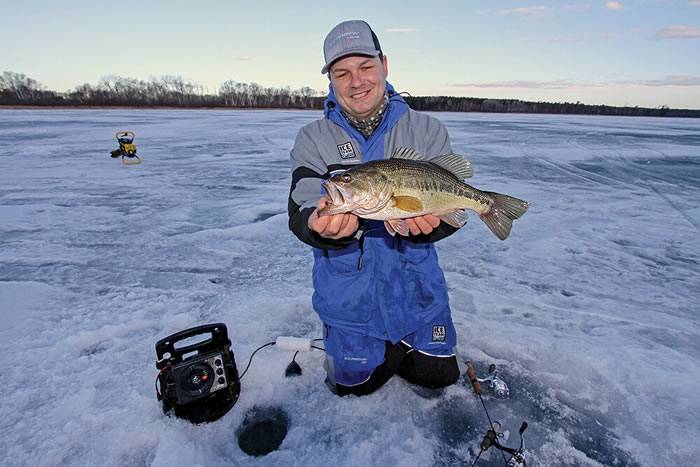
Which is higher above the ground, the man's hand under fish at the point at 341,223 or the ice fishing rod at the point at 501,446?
the man's hand under fish at the point at 341,223

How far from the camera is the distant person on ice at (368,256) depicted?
278 cm

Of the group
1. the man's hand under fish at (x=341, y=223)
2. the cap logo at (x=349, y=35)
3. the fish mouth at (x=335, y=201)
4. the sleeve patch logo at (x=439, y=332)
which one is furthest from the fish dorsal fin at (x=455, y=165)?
the sleeve patch logo at (x=439, y=332)

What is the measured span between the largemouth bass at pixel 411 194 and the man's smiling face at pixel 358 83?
570 millimetres

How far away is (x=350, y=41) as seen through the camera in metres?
2.71

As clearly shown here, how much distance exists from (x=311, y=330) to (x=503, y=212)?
6.31 feet

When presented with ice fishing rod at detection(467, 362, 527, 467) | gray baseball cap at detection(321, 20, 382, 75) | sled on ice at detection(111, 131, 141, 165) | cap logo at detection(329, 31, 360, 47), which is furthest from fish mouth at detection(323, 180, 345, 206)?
sled on ice at detection(111, 131, 141, 165)

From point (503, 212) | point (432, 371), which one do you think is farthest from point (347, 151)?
point (432, 371)

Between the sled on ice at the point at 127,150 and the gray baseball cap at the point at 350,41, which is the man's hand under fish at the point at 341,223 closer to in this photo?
the gray baseball cap at the point at 350,41

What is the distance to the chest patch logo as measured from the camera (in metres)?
2.80

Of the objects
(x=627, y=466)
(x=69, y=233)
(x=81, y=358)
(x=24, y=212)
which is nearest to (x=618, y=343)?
(x=627, y=466)

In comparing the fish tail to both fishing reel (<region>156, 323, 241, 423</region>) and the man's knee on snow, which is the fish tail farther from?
fishing reel (<region>156, 323, 241, 423</region>)

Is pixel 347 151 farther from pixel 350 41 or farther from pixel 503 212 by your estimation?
pixel 503 212

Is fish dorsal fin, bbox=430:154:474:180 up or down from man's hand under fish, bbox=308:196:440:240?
up

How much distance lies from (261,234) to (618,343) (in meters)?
4.37
